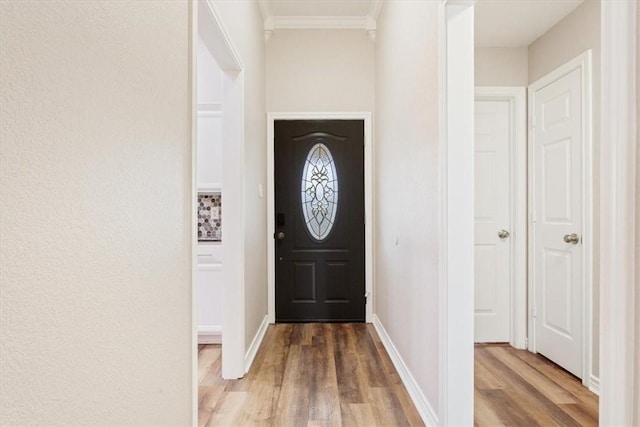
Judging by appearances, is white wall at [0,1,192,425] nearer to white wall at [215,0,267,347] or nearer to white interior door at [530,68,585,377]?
white wall at [215,0,267,347]

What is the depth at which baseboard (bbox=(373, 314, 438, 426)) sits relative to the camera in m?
1.93

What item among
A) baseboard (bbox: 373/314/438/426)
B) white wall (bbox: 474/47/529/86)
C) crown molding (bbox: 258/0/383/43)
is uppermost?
crown molding (bbox: 258/0/383/43)

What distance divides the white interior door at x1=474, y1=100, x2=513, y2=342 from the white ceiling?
0.52 m

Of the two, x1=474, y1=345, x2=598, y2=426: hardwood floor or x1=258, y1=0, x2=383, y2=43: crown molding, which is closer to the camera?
x1=474, y1=345, x2=598, y2=426: hardwood floor

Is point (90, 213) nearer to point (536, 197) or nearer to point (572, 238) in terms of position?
point (572, 238)

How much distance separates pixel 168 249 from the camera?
4.33 feet

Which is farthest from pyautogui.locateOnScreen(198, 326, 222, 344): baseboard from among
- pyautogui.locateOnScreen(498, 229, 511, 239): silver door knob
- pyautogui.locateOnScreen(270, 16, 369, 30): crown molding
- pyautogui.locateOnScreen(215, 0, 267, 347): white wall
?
pyautogui.locateOnScreen(270, 16, 369, 30): crown molding

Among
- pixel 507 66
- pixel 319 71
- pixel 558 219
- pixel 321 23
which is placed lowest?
pixel 558 219

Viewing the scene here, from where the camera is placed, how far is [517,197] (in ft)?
10.8

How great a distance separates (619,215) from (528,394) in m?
2.07

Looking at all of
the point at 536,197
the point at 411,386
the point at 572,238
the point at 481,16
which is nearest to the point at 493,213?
the point at 536,197

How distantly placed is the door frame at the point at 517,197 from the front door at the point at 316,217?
1422 mm

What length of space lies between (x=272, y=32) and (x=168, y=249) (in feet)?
10.9

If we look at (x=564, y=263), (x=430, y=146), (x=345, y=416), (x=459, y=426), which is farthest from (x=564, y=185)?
(x=345, y=416)
